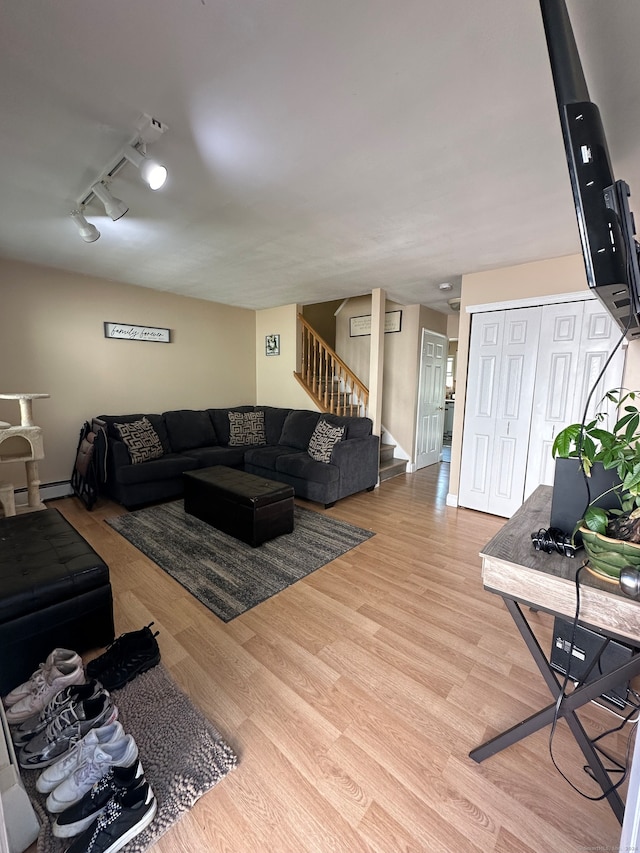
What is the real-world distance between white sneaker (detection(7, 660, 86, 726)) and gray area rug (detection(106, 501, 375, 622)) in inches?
27.6

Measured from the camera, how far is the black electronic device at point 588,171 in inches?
33.2

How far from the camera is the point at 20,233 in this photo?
8.60 feet

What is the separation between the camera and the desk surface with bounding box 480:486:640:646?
0.88m

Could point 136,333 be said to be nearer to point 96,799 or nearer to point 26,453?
point 26,453

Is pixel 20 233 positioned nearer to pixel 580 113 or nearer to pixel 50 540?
pixel 50 540

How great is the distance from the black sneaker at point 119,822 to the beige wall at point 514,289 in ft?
11.3

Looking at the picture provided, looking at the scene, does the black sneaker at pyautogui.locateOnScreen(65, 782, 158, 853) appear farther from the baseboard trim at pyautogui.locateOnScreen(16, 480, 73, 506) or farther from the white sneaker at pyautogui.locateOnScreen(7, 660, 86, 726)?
the baseboard trim at pyautogui.locateOnScreen(16, 480, 73, 506)

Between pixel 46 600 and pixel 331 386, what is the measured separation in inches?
162

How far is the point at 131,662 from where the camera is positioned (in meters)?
1.53

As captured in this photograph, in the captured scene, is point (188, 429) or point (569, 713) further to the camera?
point (188, 429)

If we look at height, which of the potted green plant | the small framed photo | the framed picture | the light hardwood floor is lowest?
the light hardwood floor

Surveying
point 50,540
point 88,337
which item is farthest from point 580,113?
point 88,337

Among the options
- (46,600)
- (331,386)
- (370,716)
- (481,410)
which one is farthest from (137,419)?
(481,410)

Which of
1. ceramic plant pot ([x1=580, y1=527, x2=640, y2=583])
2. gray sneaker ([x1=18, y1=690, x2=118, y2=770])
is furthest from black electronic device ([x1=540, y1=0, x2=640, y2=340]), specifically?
gray sneaker ([x1=18, y1=690, x2=118, y2=770])
